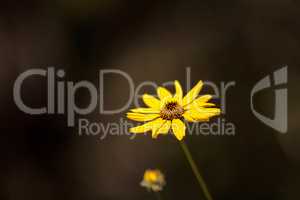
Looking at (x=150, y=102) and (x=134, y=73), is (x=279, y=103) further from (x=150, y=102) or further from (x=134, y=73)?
(x=150, y=102)

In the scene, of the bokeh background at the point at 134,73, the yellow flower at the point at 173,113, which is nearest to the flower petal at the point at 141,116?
the yellow flower at the point at 173,113

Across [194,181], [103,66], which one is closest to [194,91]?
[194,181]

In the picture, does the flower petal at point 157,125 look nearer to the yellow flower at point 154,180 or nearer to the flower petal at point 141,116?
the flower petal at point 141,116

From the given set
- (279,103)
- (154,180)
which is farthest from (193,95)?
(279,103)

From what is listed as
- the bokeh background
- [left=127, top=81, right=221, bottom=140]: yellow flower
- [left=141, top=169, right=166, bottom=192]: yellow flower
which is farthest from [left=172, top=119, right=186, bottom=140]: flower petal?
the bokeh background

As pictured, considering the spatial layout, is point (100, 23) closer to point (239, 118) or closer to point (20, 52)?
point (20, 52)

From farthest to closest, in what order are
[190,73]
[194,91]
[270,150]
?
[190,73]
[270,150]
[194,91]

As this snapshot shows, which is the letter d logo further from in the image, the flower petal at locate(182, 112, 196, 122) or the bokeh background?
the flower petal at locate(182, 112, 196, 122)
